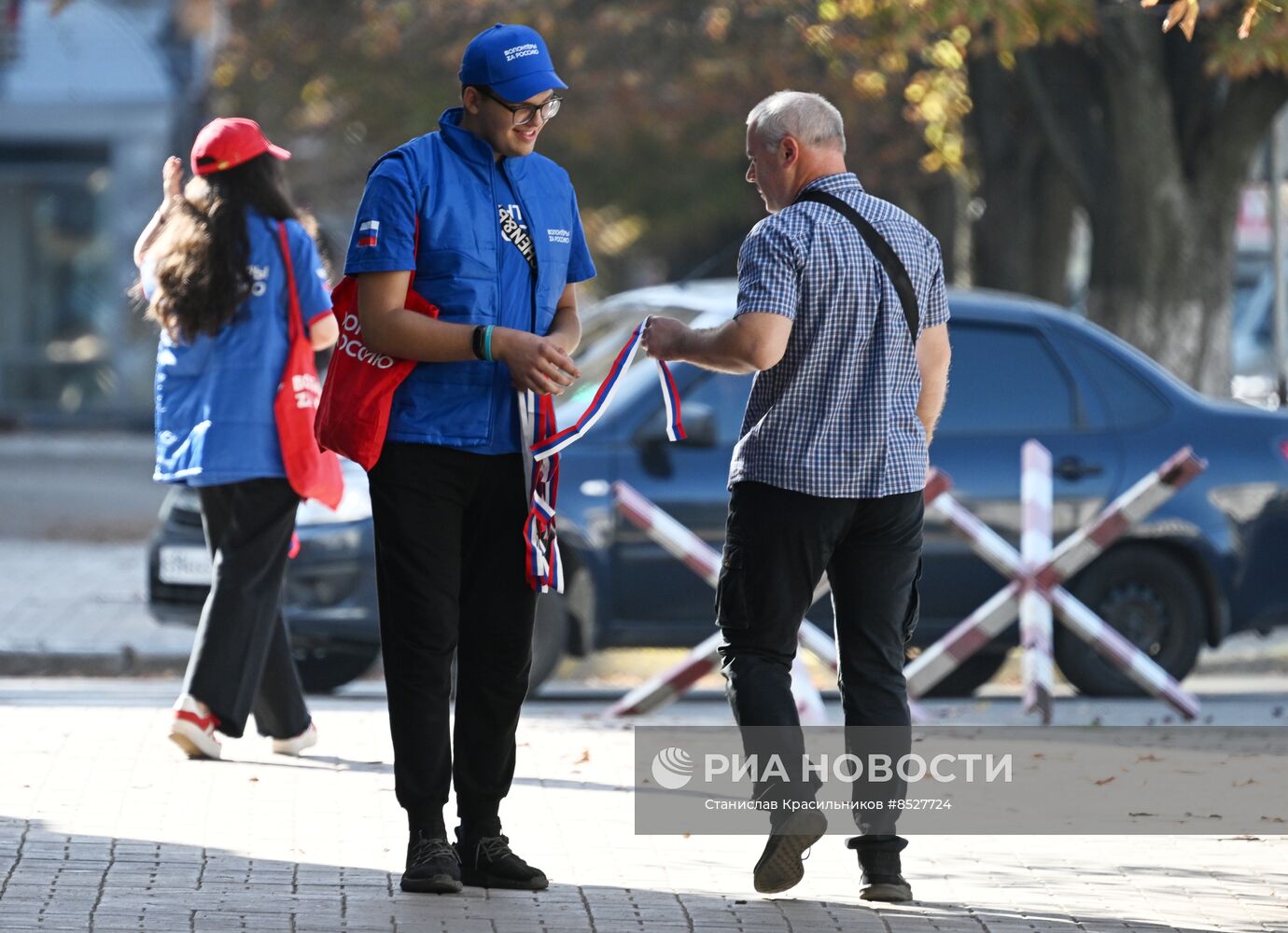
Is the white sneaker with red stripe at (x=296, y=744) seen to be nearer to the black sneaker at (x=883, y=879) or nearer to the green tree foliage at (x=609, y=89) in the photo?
the black sneaker at (x=883, y=879)

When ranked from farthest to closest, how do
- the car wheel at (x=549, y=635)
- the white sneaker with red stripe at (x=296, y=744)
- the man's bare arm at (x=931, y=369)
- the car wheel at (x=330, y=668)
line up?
the car wheel at (x=330, y=668) < the car wheel at (x=549, y=635) < the white sneaker with red stripe at (x=296, y=744) < the man's bare arm at (x=931, y=369)

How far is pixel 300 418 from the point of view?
6.75 m

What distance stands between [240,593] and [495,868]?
1848 millimetres

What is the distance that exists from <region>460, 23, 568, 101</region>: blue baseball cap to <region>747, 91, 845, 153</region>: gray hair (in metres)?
0.51

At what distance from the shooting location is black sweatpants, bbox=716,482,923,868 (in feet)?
16.8

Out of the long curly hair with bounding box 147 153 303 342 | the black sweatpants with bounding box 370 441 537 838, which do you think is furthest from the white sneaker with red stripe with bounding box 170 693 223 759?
the black sweatpants with bounding box 370 441 537 838

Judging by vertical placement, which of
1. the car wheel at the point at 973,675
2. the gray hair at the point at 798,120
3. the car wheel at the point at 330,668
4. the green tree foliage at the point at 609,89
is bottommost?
the car wheel at the point at 973,675

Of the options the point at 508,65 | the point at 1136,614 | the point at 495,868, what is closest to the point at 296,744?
the point at 495,868

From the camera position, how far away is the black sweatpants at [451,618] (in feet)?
16.6

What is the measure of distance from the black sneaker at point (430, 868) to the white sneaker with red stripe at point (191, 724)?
1802 mm

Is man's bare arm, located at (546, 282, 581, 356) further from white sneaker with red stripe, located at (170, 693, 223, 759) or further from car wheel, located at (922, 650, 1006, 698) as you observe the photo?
car wheel, located at (922, 650, 1006, 698)

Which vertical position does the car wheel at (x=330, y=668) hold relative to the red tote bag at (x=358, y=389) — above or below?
below

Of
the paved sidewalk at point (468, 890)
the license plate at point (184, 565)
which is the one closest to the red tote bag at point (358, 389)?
the paved sidewalk at point (468, 890)

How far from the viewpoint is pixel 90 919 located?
4805mm
